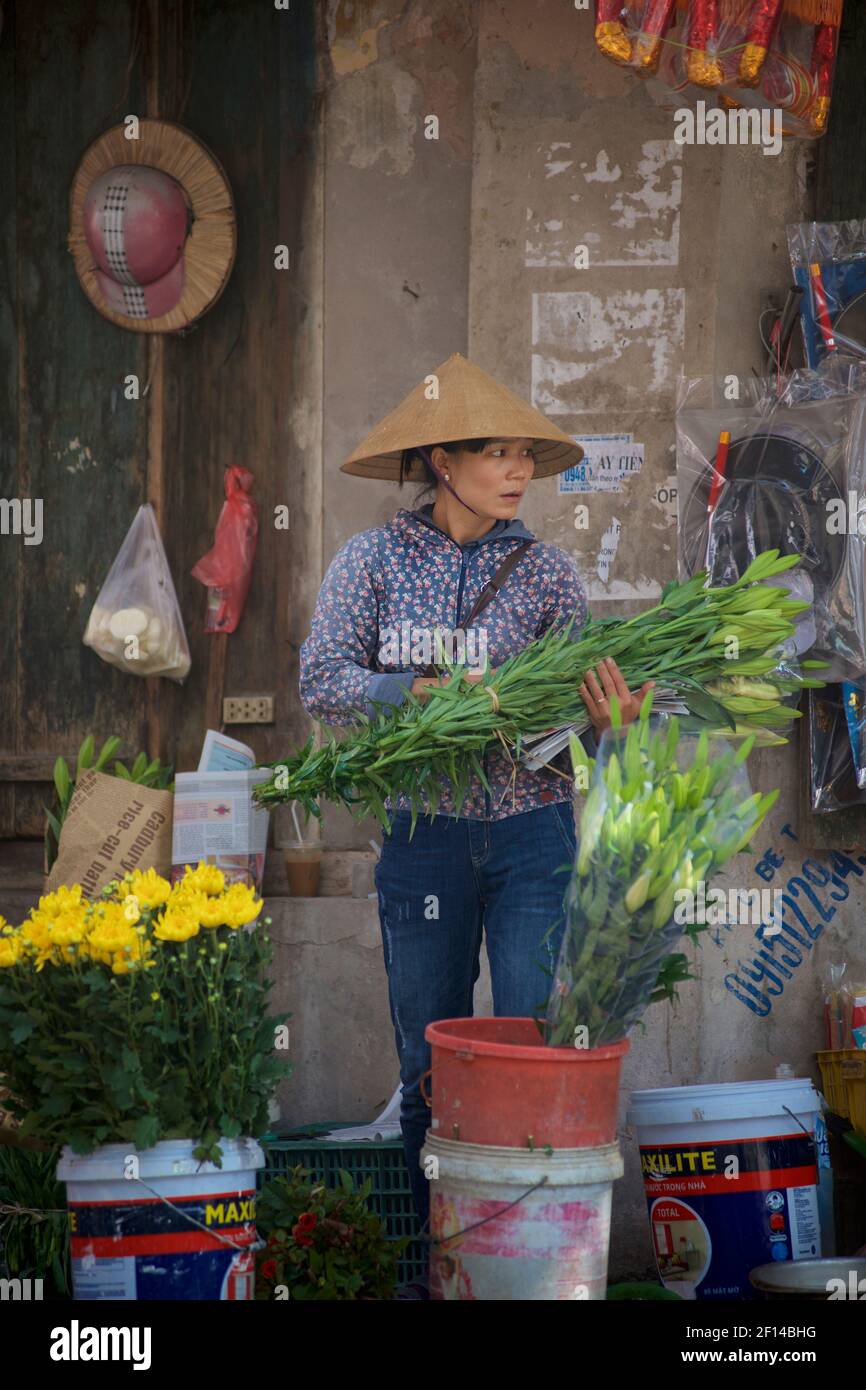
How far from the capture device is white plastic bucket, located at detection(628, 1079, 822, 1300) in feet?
11.5

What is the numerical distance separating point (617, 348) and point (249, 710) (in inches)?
60.3

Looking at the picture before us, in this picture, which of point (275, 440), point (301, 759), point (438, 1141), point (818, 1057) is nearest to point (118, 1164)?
point (438, 1141)

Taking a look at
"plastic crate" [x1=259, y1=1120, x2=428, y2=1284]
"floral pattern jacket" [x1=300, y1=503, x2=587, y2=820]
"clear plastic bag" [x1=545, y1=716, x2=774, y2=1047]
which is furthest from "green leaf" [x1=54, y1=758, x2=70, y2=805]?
"clear plastic bag" [x1=545, y1=716, x2=774, y2=1047]

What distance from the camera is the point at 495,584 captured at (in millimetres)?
3254

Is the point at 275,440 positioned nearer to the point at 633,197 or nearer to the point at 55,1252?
the point at 633,197

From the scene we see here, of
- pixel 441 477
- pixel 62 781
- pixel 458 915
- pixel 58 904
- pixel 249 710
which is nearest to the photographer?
pixel 58 904

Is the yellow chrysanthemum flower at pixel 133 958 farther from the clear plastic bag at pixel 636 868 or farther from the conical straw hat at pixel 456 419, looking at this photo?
the conical straw hat at pixel 456 419

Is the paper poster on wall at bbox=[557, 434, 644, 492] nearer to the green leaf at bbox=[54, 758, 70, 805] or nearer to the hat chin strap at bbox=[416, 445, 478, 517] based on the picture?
the hat chin strap at bbox=[416, 445, 478, 517]

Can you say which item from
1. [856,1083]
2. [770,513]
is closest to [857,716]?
[770,513]

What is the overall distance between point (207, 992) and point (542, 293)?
8.33 feet

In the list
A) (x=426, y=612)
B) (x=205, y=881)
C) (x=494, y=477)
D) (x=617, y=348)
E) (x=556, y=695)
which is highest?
(x=617, y=348)

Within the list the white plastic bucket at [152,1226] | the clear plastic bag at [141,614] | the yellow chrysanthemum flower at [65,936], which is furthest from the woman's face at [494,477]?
the clear plastic bag at [141,614]

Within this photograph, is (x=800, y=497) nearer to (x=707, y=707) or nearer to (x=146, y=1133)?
(x=707, y=707)

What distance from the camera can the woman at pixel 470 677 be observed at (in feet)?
10.2
